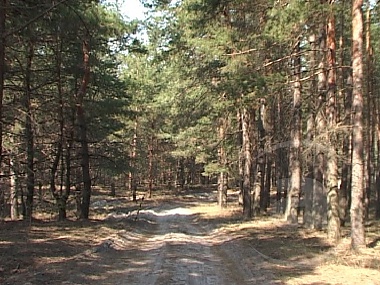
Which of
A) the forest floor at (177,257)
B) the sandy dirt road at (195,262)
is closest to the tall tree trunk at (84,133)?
the forest floor at (177,257)

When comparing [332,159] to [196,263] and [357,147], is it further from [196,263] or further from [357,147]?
[196,263]

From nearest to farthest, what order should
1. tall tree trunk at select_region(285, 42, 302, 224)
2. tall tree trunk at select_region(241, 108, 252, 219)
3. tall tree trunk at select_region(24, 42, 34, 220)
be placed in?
tall tree trunk at select_region(24, 42, 34, 220), tall tree trunk at select_region(285, 42, 302, 224), tall tree trunk at select_region(241, 108, 252, 219)

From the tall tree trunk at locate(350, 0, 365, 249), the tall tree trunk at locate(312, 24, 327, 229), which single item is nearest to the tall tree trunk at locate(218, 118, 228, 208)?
the tall tree trunk at locate(312, 24, 327, 229)

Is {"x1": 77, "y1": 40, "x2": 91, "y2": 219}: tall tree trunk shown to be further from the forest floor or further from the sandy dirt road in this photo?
the sandy dirt road

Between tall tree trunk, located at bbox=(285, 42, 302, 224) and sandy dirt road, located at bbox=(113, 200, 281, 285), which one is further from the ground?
tall tree trunk, located at bbox=(285, 42, 302, 224)

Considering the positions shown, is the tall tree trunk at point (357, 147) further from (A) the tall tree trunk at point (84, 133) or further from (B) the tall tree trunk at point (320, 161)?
(A) the tall tree trunk at point (84, 133)

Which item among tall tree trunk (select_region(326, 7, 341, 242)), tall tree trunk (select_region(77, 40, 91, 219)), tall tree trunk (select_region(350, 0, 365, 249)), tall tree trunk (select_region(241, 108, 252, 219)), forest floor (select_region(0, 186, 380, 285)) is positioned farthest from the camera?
tall tree trunk (select_region(241, 108, 252, 219))

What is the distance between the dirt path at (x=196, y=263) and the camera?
8945 millimetres

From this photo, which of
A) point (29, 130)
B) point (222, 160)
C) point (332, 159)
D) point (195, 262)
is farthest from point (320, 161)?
point (222, 160)

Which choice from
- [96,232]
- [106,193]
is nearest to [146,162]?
[106,193]

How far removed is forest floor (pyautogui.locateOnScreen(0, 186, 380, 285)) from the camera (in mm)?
8922

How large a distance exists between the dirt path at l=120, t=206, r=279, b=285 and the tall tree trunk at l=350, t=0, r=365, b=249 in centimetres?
259

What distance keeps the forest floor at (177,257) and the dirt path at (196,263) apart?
0.02 m

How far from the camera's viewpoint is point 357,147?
11.8m
